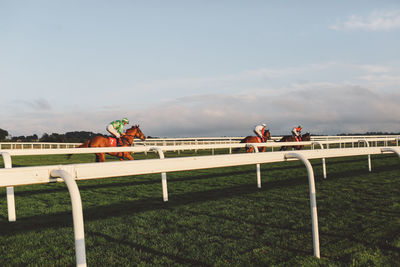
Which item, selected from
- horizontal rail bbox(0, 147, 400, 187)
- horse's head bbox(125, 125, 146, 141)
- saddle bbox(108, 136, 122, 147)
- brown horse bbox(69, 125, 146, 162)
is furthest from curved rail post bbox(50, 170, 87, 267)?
horse's head bbox(125, 125, 146, 141)

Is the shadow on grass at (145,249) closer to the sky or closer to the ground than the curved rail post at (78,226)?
closer to the ground

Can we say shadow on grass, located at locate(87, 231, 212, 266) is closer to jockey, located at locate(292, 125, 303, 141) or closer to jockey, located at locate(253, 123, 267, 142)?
jockey, located at locate(253, 123, 267, 142)

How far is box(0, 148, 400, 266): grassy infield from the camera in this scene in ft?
8.43

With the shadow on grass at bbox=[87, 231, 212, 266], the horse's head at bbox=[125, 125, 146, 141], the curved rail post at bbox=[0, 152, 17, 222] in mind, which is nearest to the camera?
the shadow on grass at bbox=[87, 231, 212, 266]

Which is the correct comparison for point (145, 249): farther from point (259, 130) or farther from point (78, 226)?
point (259, 130)

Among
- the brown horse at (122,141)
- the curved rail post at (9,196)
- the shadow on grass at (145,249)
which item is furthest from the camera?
the brown horse at (122,141)

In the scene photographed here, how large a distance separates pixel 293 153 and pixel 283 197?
98.5 inches

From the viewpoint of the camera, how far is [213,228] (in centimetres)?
341

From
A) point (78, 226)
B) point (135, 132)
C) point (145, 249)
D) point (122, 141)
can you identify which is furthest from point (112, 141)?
point (78, 226)

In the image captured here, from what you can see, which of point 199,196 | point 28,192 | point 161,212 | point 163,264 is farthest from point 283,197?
point 28,192

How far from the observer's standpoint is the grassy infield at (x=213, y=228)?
8.43 feet

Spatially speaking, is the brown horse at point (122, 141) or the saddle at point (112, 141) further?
the saddle at point (112, 141)

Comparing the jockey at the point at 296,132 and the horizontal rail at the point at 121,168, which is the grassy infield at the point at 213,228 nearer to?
the horizontal rail at the point at 121,168

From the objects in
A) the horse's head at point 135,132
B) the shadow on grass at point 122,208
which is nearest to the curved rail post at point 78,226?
the shadow on grass at point 122,208
